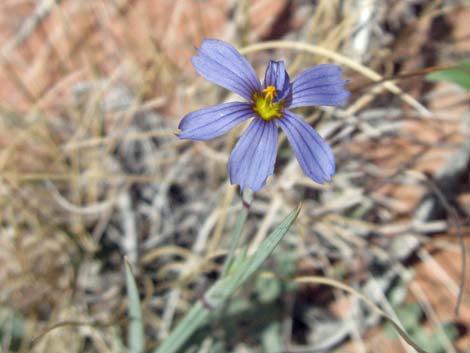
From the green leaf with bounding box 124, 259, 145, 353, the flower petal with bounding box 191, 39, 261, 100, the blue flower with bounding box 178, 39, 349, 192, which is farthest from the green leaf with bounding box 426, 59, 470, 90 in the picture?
the green leaf with bounding box 124, 259, 145, 353

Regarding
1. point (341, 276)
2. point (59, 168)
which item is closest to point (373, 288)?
point (341, 276)

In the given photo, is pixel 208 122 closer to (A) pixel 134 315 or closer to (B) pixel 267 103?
(B) pixel 267 103

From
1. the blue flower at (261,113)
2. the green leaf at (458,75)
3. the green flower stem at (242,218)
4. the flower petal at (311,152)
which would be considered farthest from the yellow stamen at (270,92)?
the green leaf at (458,75)

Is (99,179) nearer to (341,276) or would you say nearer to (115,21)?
(115,21)

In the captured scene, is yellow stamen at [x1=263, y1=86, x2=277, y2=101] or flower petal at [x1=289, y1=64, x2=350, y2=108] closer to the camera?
flower petal at [x1=289, y1=64, x2=350, y2=108]

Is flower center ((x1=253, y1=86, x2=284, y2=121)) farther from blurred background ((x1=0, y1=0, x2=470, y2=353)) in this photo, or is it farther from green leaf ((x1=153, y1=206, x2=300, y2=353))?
blurred background ((x1=0, y1=0, x2=470, y2=353))

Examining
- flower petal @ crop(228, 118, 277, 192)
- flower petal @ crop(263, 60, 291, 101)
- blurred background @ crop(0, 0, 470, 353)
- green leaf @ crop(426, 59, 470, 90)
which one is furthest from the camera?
blurred background @ crop(0, 0, 470, 353)
